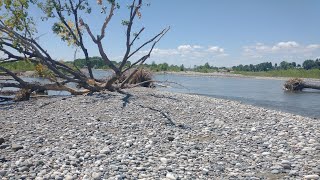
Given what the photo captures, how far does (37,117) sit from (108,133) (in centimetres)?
386

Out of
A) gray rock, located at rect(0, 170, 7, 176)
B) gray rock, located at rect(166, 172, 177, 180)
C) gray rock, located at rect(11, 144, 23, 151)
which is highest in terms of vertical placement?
gray rock, located at rect(11, 144, 23, 151)

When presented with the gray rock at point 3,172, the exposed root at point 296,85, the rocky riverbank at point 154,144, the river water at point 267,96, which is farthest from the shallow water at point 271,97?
the gray rock at point 3,172

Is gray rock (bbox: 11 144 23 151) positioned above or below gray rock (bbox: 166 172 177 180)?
above

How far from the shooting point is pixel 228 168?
733 centimetres

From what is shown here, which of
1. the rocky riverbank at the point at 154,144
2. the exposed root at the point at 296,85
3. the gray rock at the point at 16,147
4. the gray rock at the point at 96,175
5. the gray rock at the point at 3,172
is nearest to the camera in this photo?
the gray rock at the point at 96,175

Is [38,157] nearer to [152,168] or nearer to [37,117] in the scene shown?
[152,168]

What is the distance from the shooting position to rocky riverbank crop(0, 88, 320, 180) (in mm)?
7039

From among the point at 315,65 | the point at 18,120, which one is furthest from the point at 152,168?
the point at 315,65

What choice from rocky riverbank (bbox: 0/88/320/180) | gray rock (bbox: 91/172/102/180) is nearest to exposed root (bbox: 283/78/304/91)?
rocky riverbank (bbox: 0/88/320/180)

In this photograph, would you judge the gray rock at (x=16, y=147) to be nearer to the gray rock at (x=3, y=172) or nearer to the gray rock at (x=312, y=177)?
the gray rock at (x=3, y=172)

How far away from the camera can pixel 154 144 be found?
9086mm

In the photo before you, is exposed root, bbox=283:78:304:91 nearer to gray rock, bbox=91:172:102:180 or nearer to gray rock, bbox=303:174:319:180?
gray rock, bbox=303:174:319:180

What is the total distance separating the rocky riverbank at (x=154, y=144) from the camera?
704 cm

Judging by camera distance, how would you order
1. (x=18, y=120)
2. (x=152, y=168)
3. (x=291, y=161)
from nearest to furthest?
(x=152, y=168) → (x=291, y=161) → (x=18, y=120)
